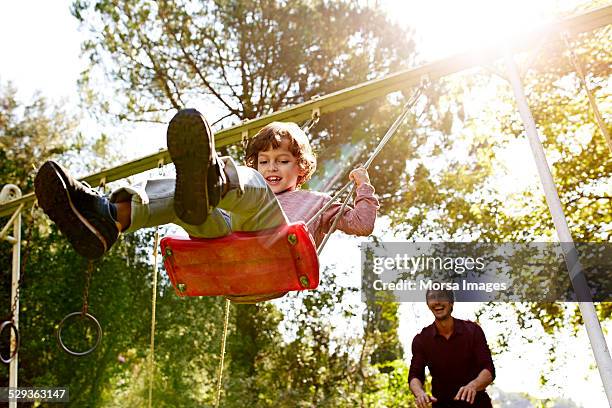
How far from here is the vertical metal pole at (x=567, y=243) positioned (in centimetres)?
252

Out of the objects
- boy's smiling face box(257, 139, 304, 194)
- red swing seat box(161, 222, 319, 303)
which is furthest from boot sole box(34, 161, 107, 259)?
boy's smiling face box(257, 139, 304, 194)

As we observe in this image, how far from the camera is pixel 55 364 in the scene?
876 centimetres

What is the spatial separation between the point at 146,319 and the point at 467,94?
5249mm

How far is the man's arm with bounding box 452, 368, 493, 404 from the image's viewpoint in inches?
110

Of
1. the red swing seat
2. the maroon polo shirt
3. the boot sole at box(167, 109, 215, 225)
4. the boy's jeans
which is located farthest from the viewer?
the maroon polo shirt

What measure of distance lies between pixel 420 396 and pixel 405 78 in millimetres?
1483

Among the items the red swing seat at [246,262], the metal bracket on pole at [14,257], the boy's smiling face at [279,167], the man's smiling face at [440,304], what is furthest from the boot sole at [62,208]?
the metal bracket on pole at [14,257]

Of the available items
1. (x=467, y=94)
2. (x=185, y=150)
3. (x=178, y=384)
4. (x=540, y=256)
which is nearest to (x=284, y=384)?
(x=178, y=384)

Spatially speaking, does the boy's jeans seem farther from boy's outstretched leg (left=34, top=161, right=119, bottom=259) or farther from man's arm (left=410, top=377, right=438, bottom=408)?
man's arm (left=410, top=377, right=438, bottom=408)

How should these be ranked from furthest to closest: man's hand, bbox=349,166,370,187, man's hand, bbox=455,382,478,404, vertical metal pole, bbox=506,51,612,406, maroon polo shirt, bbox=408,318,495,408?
maroon polo shirt, bbox=408,318,495,408 < man's hand, bbox=455,382,478,404 < vertical metal pole, bbox=506,51,612,406 < man's hand, bbox=349,166,370,187

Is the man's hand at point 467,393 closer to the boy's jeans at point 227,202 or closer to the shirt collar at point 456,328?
the shirt collar at point 456,328

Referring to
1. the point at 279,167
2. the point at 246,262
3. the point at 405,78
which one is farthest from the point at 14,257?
the point at 246,262

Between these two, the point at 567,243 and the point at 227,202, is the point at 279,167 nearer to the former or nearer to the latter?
the point at 227,202

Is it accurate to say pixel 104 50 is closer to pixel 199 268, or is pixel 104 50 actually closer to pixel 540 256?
pixel 540 256
